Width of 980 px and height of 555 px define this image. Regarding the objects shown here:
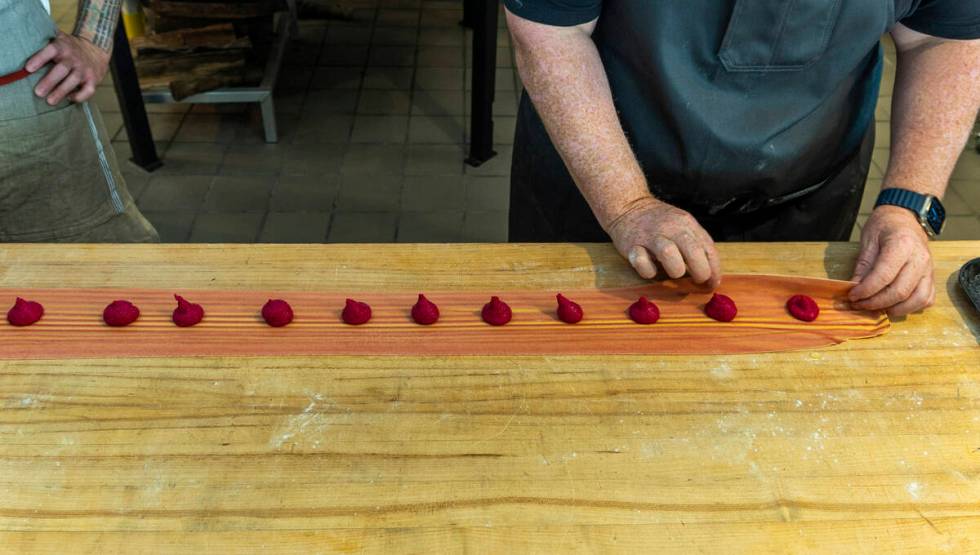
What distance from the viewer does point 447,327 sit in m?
1.06

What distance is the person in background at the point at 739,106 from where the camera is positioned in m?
1.15

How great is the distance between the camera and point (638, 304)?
1096 millimetres

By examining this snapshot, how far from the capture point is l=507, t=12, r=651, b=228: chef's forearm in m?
1.20

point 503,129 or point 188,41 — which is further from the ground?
point 188,41

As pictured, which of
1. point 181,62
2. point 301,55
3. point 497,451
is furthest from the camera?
point 301,55

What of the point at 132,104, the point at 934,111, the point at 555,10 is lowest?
the point at 132,104

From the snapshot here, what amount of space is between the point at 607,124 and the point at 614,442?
0.54 m

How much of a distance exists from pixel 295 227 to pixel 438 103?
1.12 metres

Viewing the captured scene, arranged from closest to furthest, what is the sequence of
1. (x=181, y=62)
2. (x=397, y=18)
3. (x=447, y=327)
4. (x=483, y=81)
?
(x=447, y=327), (x=483, y=81), (x=181, y=62), (x=397, y=18)

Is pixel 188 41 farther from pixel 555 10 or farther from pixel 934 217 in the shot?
pixel 934 217

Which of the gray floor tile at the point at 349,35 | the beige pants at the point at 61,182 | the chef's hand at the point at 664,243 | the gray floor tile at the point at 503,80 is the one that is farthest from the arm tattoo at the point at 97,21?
the gray floor tile at the point at 349,35

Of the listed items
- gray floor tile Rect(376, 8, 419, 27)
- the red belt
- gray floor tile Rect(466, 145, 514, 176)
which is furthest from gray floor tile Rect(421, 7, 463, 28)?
the red belt

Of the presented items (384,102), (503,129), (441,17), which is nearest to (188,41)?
(384,102)

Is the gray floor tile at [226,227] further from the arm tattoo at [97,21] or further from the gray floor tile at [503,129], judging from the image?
the arm tattoo at [97,21]
